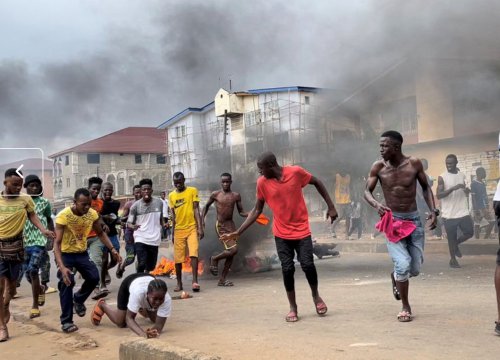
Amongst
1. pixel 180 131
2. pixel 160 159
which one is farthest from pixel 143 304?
pixel 160 159

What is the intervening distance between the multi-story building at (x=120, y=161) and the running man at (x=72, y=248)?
2224 centimetres

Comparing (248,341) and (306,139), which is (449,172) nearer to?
(306,139)

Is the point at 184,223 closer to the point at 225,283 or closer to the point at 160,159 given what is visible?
the point at 225,283

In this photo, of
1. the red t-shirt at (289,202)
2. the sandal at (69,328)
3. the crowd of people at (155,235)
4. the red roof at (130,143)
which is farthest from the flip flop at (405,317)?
the red roof at (130,143)

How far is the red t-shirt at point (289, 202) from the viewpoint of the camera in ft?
15.5

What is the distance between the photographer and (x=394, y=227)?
4.41 metres

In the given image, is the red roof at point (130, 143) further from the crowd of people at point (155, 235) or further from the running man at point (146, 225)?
the crowd of people at point (155, 235)

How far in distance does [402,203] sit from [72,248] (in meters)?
3.06

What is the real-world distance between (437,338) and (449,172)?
459 centimetres

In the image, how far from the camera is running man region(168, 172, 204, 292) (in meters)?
7.06

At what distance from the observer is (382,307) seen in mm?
4996

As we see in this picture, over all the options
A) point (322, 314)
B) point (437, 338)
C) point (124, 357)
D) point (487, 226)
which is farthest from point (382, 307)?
point (487, 226)

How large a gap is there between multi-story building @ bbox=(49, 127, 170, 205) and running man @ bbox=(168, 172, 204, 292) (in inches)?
815

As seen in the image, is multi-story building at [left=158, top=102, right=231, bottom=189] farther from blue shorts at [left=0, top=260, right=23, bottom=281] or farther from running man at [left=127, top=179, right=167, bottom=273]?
blue shorts at [left=0, top=260, right=23, bottom=281]
